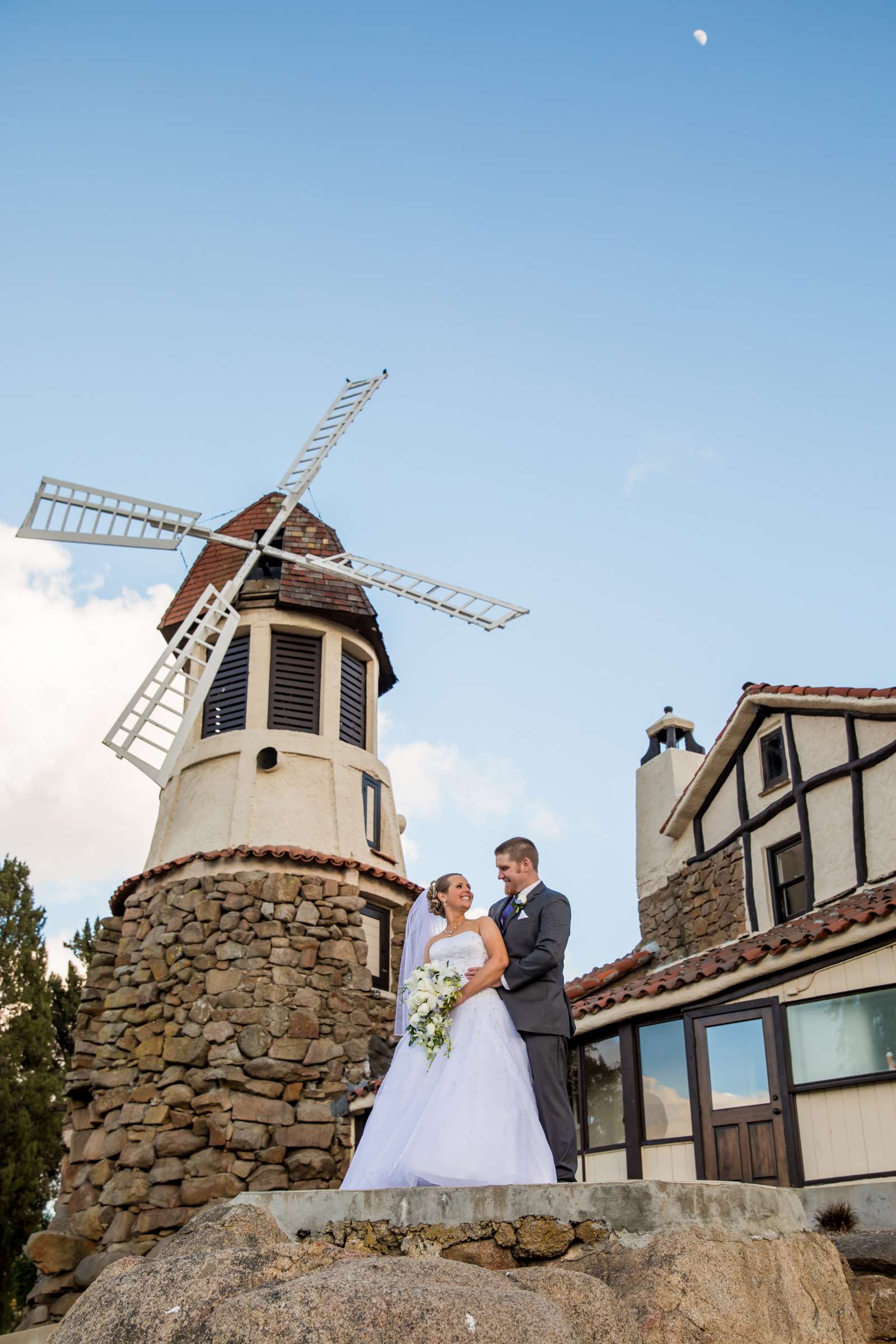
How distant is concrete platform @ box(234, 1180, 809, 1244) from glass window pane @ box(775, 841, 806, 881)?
9.94m

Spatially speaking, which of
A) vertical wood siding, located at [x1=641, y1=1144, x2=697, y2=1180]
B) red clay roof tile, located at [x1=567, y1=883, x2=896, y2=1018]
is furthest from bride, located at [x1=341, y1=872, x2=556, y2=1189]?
vertical wood siding, located at [x1=641, y1=1144, x2=697, y2=1180]

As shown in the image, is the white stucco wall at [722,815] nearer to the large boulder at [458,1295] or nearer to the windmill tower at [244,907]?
the windmill tower at [244,907]

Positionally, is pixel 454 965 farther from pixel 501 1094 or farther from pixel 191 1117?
pixel 191 1117

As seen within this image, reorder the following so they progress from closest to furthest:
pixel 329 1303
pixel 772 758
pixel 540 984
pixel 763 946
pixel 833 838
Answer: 1. pixel 329 1303
2. pixel 540 984
3. pixel 763 946
4. pixel 833 838
5. pixel 772 758

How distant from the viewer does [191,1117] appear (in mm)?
15000

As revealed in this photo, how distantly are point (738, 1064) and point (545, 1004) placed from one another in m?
6.01

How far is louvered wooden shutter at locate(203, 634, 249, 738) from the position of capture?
18.7 metres

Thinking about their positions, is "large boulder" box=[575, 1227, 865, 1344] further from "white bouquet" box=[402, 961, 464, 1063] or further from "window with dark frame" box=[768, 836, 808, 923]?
"window with dark frame" box=[768, 836, 808, 923]

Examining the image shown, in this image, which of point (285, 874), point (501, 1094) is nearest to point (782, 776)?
point (285, 874)

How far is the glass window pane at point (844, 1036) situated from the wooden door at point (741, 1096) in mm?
232

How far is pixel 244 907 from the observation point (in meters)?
16.4

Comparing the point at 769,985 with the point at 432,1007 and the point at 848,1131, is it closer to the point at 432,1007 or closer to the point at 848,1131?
the point at 848,1131

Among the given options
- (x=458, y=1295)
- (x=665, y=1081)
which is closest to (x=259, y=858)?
(x=665, y=1081)

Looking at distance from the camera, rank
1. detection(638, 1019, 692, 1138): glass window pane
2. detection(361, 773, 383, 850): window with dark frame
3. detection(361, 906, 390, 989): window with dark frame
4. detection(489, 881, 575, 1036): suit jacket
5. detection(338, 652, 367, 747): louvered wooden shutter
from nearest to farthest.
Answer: detection(489, 881, 575, 1036): suit jacket < detection(638, 1019, 692, 1138): glass window pane < detection(361, 906, 390, 989): window with dark frame < detection(361, 773, 383, 850): window with dark frame < detection(338, 652, 367, 747): louvered wooden shutter
